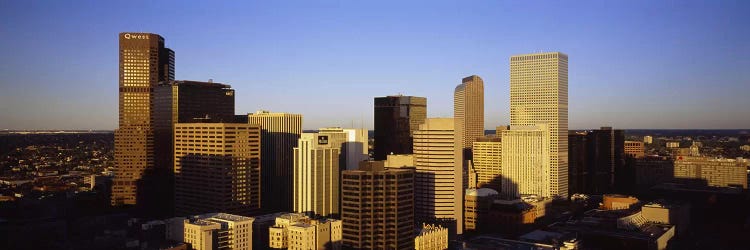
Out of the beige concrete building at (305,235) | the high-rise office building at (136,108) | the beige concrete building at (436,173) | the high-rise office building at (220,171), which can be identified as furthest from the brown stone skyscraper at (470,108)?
the beige concrete building at (305,235)

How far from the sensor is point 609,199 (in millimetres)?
104375

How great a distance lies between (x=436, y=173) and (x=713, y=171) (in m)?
74.4

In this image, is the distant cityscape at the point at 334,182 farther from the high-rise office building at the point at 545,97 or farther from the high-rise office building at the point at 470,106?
the high-rise office building at the point at 470,106

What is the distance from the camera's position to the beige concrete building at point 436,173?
8269 cm

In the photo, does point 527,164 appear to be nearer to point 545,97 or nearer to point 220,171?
point 545,97

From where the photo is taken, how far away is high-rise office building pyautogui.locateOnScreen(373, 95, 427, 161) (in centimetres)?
12581

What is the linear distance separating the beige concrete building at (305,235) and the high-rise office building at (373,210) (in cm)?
123

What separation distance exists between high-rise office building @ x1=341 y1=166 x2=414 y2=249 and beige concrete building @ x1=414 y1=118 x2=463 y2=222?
16.3 meters

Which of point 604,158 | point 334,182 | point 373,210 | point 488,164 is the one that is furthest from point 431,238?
point 604,158

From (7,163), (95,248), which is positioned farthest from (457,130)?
(7,163)

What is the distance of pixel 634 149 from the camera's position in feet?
529

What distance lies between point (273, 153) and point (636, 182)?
A: 274 feet

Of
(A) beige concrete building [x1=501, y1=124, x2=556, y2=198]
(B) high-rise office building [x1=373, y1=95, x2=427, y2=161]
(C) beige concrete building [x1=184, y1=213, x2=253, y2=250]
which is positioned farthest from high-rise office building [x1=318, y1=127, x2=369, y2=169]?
(C) beige concrete building [x1=184, y1=213, x2=253, y2=250]

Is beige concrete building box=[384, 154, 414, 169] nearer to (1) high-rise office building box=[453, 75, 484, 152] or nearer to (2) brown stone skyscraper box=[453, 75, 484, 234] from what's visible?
(2) brown stone skyscraper box=[453, 75, 484, 234]
